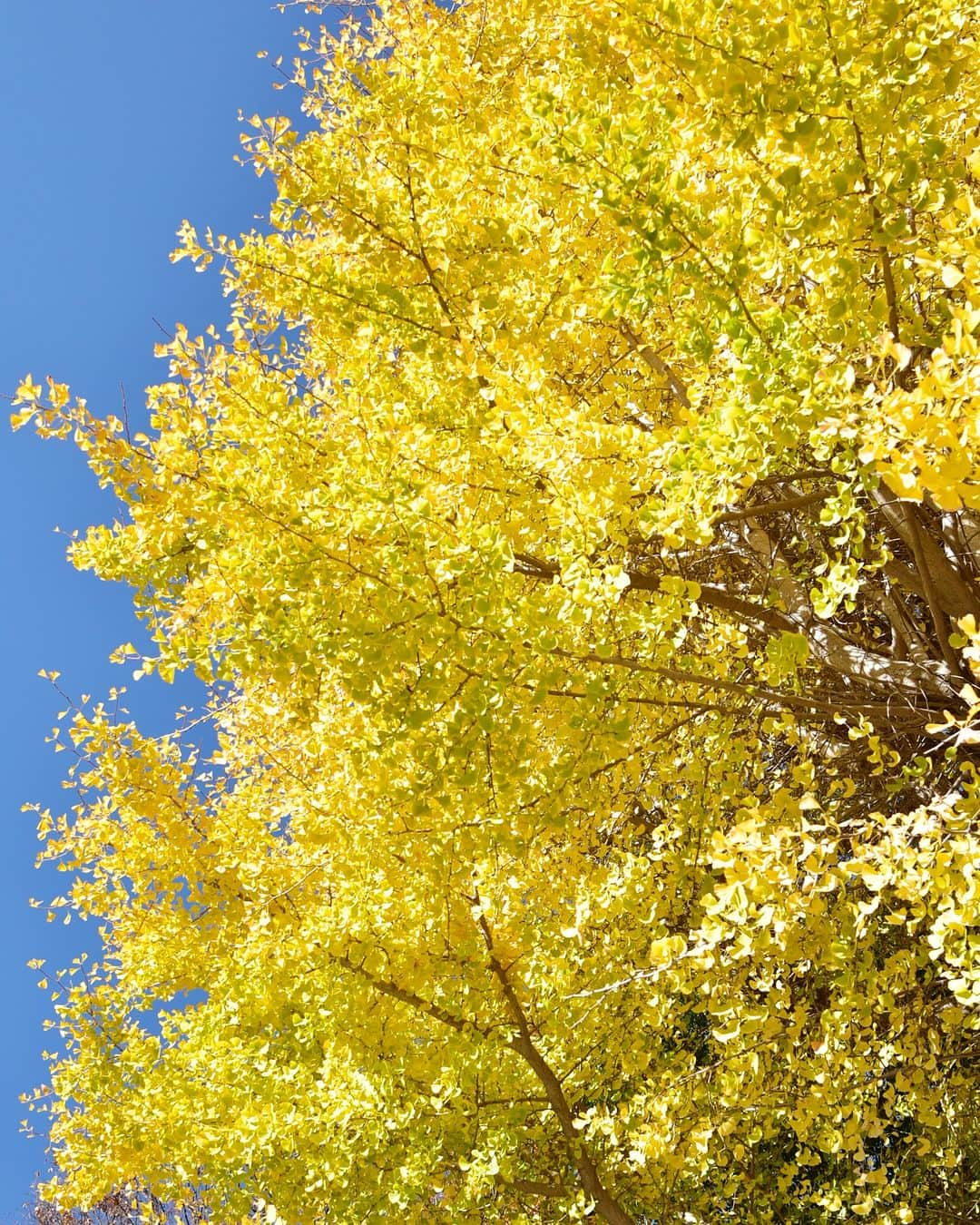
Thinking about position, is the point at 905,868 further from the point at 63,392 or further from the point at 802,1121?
the point at 63,392

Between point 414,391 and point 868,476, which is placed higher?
point 414,391

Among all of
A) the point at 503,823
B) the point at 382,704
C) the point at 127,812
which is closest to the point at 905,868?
the point at 503,823

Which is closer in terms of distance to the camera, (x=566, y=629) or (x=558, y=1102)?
(x=566, y=629)

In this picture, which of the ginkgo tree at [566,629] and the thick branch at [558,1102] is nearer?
the ginkgo tree at [566,629]

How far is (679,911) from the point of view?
4.26 meters

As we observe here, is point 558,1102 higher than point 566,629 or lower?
lower

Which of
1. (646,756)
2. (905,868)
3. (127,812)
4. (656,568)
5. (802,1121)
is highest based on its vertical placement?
(127,812)

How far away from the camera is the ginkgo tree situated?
2266mm

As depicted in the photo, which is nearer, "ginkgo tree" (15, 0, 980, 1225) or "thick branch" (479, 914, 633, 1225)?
"ginkgo tree" (15, 0, 980, 1225)

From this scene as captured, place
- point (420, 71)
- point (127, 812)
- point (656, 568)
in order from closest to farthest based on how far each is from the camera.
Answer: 1. point (420, 71)
2. point (656, 568)
3. point (127, 812)

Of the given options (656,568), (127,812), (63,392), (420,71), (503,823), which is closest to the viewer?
(503,823)

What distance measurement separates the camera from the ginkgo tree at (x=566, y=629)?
2.27m

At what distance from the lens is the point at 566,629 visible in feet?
10.2

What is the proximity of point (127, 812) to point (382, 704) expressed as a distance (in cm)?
315
